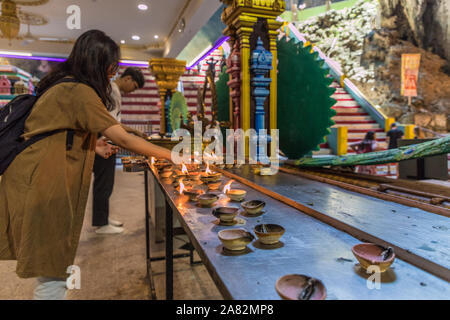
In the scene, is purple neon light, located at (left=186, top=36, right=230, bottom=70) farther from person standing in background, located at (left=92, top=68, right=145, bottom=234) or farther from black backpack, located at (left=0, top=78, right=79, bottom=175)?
black backpack, located at (left=0, top=78, right=79, bottom=175)

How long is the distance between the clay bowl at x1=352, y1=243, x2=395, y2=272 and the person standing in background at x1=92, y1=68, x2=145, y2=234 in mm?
3089

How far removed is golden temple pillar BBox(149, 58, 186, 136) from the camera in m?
6.66

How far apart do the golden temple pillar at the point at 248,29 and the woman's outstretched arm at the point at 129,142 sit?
151 cm

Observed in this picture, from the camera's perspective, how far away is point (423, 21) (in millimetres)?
15758

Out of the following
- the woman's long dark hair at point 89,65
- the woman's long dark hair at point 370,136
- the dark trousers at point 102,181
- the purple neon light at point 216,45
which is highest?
the purple neon light at point 216,45

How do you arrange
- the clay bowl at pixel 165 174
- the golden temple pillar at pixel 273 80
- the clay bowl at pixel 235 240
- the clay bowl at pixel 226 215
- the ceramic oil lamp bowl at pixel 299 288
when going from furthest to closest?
the golden temple pillar at pixel 273 80, the clay bowl at pixel 165 174, the clay bowl at pixel 226 215, the clay bowl at pixel 235 240, the ceramic oil lamp bowl at pixel 299 288

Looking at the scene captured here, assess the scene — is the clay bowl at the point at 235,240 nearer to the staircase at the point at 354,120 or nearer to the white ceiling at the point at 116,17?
the white ceiling at the point at 116,17

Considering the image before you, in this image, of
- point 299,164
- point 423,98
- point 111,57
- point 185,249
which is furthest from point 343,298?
point 423,98

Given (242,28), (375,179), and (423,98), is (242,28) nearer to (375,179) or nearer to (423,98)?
(375,179)

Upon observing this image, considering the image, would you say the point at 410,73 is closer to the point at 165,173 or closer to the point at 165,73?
the point at 165,73

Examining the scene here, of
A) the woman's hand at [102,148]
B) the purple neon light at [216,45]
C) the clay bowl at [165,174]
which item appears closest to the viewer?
the woman's hand at [102,148]

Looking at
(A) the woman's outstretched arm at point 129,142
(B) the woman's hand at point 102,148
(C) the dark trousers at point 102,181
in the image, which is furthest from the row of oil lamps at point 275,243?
(C) the dark trousers at point 102,181

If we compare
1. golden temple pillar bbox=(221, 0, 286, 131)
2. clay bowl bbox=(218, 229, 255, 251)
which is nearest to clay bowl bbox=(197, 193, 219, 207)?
clay bowl bbox=(218, 229, 255, 251)

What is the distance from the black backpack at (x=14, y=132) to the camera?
1230mm
